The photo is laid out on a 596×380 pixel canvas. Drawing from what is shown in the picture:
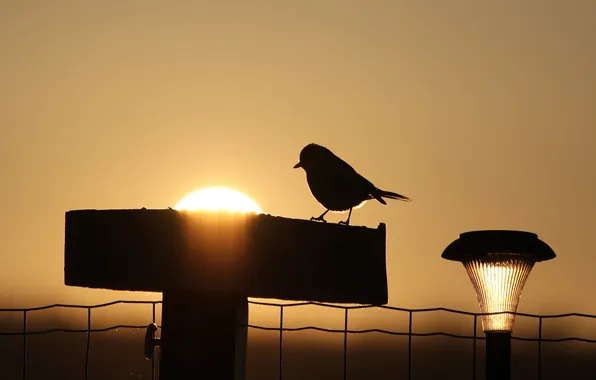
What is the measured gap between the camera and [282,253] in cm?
403

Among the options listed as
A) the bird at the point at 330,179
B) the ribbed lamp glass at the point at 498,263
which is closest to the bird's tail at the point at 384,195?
the bird at the point at 330,179

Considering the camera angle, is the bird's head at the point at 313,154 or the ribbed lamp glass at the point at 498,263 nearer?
the ribbed lamp glass at the point at 498,263

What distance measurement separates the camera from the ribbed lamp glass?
15.7ft

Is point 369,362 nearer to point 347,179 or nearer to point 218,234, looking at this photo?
point 347,179

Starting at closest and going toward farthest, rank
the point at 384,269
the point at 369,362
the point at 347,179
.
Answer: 1. the point at 384,269
2. the point at 347,179
3. the point at 369,362

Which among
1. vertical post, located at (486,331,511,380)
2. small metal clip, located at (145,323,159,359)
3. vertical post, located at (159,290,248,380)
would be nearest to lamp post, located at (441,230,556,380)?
vertical post, located at (486,331,511,380)

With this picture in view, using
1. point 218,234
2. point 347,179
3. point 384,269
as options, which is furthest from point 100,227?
point 347,179

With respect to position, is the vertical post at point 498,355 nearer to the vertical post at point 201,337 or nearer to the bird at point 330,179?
the vertical post at point 201,337

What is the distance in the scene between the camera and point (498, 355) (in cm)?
489

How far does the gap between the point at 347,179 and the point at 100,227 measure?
432 cm

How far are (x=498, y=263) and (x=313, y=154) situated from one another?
3571mm

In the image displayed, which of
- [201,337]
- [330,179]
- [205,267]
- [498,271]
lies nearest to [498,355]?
[498,271]

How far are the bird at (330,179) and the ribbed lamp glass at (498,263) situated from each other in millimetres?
3024

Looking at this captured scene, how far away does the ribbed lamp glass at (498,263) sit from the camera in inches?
189
